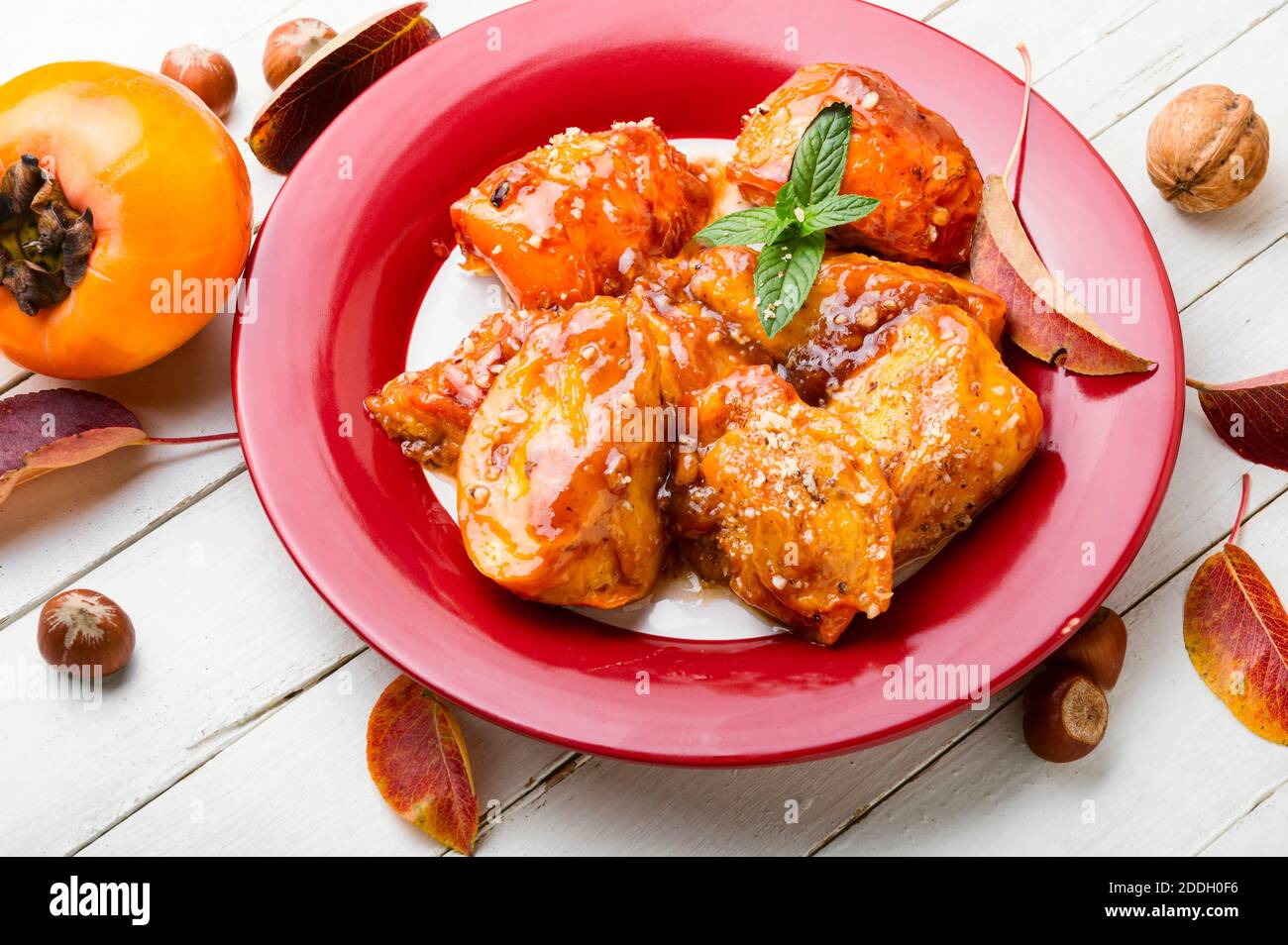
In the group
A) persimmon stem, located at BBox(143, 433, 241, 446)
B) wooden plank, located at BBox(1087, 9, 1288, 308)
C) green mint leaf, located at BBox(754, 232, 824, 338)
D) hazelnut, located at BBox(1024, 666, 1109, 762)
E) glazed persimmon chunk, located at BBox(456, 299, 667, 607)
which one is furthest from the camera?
wooden plank, located at BBox(1087, 9, 1288, 308)

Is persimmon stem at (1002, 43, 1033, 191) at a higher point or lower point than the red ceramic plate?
higher

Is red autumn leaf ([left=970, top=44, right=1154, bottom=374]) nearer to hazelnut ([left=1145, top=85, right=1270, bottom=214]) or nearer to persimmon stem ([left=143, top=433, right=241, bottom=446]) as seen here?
hazelnut ([left=1145, top=85, right=1270, bottom=214])

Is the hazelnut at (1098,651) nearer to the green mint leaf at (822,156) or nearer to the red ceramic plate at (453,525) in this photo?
the red ceramic plate at (453,525)

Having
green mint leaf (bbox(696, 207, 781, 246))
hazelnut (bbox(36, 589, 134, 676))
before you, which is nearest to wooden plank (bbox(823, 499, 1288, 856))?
green mint leaf (bbox(696, 207, 781, 246))

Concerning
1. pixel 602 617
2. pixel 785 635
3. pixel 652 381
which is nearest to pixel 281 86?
pixel 652 381

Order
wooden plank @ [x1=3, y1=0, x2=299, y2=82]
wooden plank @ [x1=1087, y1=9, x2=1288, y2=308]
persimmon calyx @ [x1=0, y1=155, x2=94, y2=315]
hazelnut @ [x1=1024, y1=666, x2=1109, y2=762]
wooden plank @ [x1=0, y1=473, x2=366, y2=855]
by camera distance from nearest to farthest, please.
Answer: persimmon calyx @ [x1=0, y1=155, x2=94, y2=315], hazelnut @ [x1=1024, y1=666, x2=1109, y2=762], wooden plank @ [x1=0, y1=473, x2=366, y2=855], wooden plank @ [x1=1087, y1=9, x2=1288, y2=308], wooden plank @ [x1=3, y1=0, x2=299, y2=82]

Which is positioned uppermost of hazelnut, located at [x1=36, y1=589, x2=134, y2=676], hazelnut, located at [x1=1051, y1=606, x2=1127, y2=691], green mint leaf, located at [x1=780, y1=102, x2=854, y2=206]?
green mint leaf, located at [x1=780, y1=102, x2=854, y2=206]

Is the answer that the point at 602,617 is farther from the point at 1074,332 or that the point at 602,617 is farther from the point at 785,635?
the point at 1074,332

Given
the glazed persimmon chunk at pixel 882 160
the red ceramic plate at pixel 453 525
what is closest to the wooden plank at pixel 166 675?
the red ceramic plate at pixel 453 525
